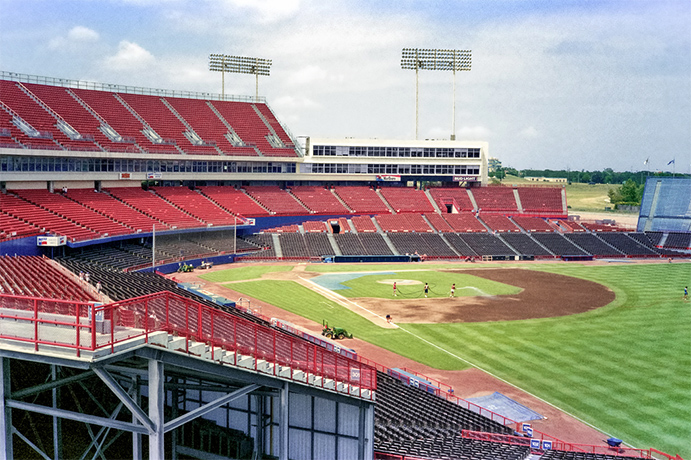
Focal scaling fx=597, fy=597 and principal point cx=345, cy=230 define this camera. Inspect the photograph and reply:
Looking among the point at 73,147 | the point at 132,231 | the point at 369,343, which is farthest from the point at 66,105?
the point at 369,343

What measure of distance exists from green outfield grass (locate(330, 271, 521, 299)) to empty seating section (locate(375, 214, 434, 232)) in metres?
19.1

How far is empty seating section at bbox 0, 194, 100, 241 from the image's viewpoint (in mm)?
51125

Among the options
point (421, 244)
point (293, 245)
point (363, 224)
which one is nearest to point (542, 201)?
point (421, 244)

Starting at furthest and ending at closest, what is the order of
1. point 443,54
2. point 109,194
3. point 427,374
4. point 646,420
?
1. point 443,54
2. point 109,194
3. point 427,374
4. point 646,420

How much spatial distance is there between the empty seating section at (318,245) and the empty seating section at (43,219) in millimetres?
29244

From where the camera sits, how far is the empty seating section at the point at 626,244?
85.6 metres

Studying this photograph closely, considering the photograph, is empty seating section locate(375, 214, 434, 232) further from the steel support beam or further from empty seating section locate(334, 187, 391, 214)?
the steel support beam

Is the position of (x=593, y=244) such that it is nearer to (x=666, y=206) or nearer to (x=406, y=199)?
(x=666, y=206)

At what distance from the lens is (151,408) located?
14.6 m

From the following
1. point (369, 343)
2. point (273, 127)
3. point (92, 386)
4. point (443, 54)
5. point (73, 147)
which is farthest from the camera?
point (443, 54)

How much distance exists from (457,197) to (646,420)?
73.4 meters

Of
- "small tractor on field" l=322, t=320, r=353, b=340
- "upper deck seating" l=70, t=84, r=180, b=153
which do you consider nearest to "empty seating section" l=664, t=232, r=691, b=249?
"small tractor on field" l=322, t=320, r=353, b=340

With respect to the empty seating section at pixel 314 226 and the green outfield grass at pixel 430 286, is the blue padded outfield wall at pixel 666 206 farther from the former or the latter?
the empty seating section at pixel 314 226

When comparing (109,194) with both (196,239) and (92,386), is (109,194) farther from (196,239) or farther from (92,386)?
(92,386)
